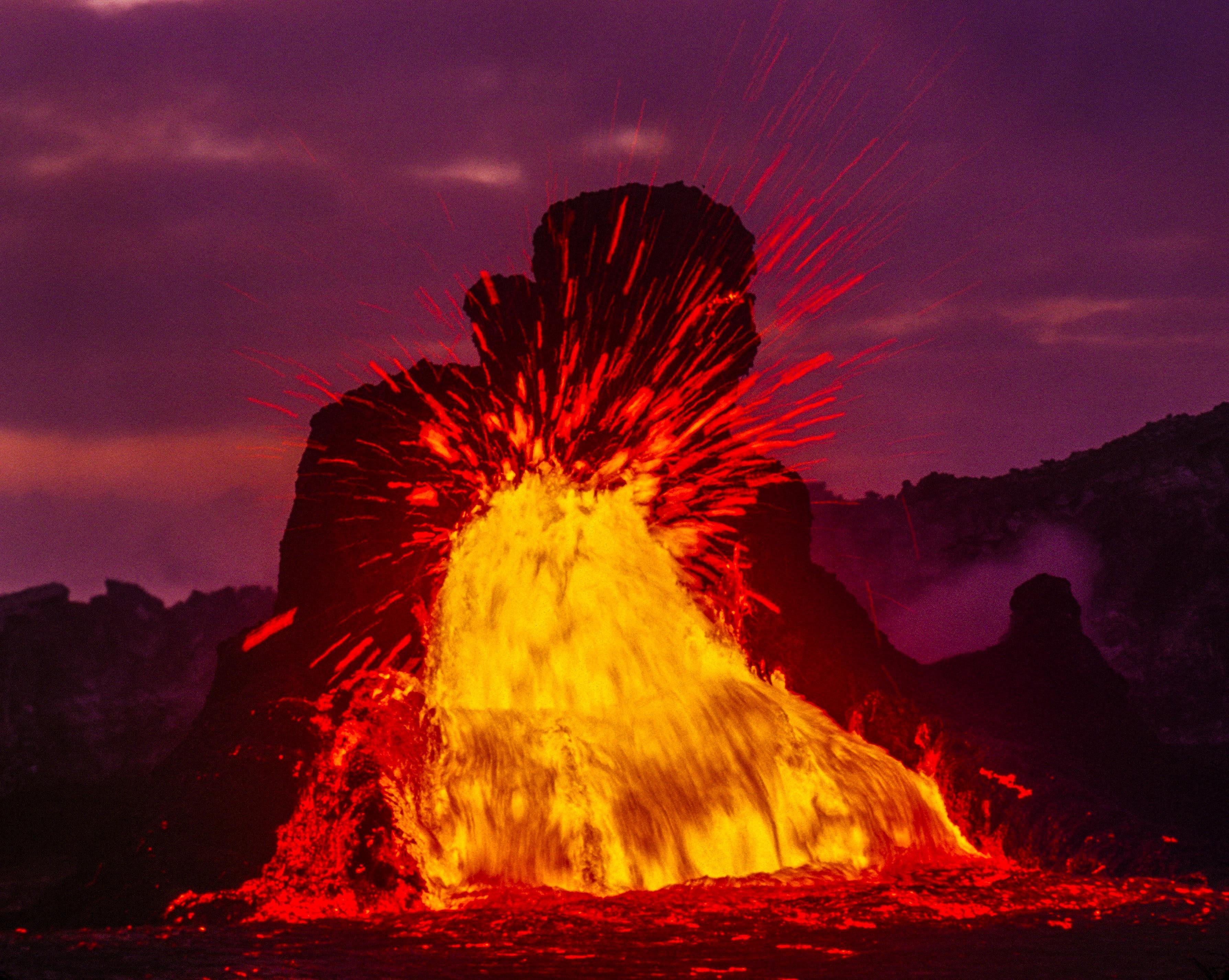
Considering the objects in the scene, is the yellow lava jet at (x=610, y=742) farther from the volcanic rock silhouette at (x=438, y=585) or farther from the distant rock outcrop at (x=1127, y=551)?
the distant rock outcrop at (x=1127, y=551)

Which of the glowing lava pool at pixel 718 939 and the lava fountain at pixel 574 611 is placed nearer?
the glowing lava pool at pixel 718 939

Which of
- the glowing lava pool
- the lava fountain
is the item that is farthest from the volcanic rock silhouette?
the glowing lava pool

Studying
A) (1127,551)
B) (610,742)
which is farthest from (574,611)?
(1127,551)

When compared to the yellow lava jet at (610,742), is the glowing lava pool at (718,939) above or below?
below

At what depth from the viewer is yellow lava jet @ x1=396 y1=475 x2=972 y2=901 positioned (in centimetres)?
2039

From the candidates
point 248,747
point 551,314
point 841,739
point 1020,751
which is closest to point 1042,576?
point 1020,751

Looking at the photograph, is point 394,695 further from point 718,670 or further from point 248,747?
point 718,670

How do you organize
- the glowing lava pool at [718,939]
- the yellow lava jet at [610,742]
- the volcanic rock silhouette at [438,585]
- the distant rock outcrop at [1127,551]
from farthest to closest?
1. the distant rock outcrop at [1127,551]
2. the yellow lava jet at [610,742]
3. the volcanic rock silhouette at [438,585]
4. the glowing lava pool at [718,939]

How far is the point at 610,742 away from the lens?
906 inches

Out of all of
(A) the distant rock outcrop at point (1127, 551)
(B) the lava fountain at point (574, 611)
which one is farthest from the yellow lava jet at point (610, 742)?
(A) the distant rock outcrop at point (1127, 551)

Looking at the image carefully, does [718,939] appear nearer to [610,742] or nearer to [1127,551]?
[610,742]

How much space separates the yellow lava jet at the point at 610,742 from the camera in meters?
20.4

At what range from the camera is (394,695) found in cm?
2272

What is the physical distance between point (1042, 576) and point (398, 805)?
2652 cm
